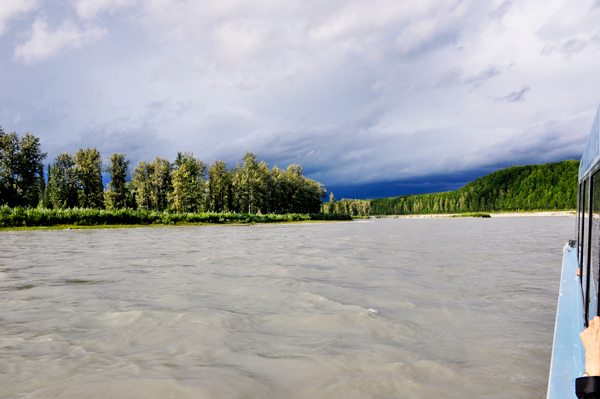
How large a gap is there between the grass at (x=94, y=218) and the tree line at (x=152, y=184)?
A: 13446mm

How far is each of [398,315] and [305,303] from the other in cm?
197

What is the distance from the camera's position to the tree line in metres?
60.8

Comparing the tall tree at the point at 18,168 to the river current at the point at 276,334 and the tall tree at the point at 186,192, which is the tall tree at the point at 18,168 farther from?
the river current at the point at 276,334

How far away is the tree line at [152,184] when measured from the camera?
60.8 metres

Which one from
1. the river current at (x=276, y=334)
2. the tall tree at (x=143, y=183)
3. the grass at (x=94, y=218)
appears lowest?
the river current at (x=276, y=334)

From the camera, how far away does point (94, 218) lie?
42.7 m

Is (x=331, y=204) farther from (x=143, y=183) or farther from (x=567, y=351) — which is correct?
(x=567, y=351)

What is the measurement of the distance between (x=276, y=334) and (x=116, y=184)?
72107 millimetres

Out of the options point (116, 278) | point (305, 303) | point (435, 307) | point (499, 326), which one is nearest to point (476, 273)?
point (435, 307)

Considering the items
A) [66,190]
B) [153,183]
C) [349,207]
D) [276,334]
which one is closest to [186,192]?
[153,183]

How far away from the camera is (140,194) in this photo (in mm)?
72750

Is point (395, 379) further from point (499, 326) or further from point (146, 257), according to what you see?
point (146, 257)

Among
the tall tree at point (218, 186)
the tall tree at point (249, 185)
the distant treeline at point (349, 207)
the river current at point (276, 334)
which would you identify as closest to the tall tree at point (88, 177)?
the tall tree at point (218, 186)

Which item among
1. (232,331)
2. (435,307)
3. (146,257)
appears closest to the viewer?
(232,331)
